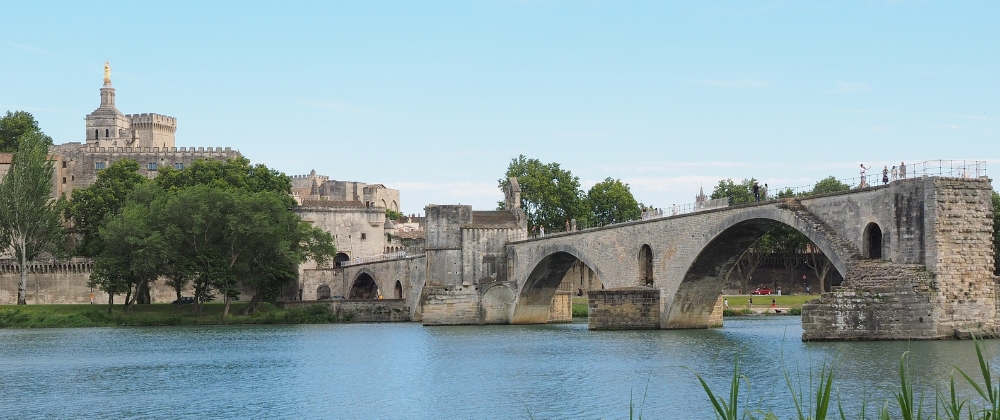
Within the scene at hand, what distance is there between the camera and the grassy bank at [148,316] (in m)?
67.8

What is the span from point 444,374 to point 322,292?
51822mm

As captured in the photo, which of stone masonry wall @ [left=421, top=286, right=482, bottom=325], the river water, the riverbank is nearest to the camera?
the river water

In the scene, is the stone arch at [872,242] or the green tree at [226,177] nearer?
the stone arch at [872,242]

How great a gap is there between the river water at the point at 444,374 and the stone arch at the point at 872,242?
335 centimetres

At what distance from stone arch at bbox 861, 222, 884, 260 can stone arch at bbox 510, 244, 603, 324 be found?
20833 millimetres

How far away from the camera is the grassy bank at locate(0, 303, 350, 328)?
222 feet

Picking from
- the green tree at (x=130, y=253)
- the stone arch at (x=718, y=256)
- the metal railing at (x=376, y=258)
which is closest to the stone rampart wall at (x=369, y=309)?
the metal railing at (x=376, y=258)

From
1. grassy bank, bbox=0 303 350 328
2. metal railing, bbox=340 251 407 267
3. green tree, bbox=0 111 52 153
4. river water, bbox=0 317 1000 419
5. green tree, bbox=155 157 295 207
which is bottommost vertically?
river water, bbox=0 317 1000 419

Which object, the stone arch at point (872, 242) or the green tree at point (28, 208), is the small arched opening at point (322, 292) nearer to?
the green tree at point (28, 208)

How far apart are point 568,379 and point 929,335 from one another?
10861 mm

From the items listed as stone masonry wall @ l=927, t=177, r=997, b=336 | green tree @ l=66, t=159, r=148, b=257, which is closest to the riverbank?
green tree @ l=66, t=159, r=148, b=257

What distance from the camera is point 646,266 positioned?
52062 millimetres

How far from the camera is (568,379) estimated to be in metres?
32.0

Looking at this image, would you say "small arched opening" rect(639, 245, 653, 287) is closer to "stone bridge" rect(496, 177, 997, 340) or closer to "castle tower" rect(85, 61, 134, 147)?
"stone bridge" rect(496, 177, 997, 340)
